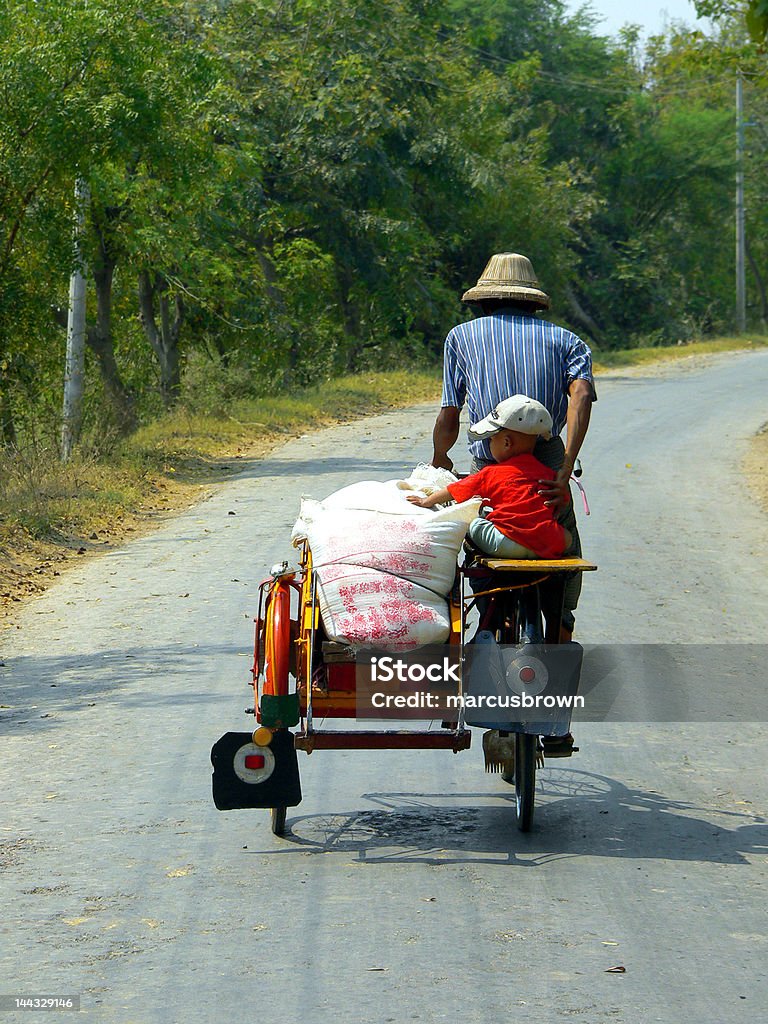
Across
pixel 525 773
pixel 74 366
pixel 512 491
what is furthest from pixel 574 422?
pixel 74 366

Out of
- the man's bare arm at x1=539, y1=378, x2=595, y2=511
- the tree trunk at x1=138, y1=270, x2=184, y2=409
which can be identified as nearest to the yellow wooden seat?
the man's bare arm at x1=539, y1=378, x2=595, y2=511

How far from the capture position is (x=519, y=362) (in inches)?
230

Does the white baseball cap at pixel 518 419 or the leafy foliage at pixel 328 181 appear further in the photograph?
the leafy foliage at pixel 328 181

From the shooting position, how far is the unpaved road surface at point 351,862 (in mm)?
4020

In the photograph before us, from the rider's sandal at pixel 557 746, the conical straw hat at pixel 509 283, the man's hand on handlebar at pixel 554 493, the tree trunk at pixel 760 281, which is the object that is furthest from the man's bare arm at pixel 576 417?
the tree trunk at pixel 760 281

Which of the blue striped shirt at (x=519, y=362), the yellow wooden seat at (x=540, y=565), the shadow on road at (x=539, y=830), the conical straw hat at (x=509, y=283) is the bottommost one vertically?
the shadow on road at (x=539, y=830)

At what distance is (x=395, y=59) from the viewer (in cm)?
3041

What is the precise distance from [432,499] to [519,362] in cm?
78

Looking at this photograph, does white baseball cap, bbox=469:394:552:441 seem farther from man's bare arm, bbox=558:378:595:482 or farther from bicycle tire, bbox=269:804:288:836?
bicycle tire, bbox=269:804:288:836

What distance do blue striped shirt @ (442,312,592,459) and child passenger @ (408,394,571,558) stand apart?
10.0 inches

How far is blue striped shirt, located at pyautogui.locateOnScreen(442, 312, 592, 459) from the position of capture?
5844 millimetres

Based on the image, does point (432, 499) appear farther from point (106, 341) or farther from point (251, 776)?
point (106, 341)

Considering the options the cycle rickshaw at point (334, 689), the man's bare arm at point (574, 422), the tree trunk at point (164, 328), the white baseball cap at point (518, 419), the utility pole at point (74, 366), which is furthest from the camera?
the tree trunk at point (164, 328)

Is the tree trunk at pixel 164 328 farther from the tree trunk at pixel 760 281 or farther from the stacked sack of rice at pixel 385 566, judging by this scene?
the tree trunk at pixel 760 281
